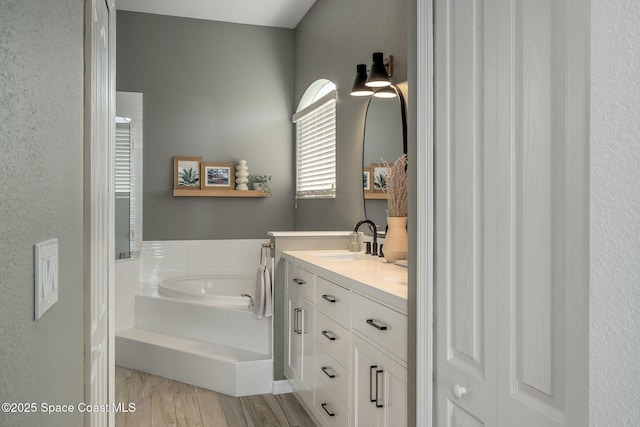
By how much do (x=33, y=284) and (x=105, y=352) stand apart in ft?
3.79

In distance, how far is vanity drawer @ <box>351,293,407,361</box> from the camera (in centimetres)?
179

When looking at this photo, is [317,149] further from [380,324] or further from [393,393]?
[393,393]

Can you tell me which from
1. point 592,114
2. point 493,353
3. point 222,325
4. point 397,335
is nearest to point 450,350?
point 493,353

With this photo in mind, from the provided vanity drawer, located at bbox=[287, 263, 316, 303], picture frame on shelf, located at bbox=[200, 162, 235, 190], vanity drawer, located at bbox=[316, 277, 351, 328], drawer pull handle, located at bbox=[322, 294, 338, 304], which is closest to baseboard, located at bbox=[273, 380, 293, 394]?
vanity drawer, located at bbox=[287, 263, 316, 303]

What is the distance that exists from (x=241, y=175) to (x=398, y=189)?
2.46 meters

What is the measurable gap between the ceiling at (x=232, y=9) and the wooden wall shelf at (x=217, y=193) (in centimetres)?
163

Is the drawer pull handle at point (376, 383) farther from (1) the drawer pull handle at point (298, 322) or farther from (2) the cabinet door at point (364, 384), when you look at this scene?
(1) the drawer pull handle at point (298, 322)

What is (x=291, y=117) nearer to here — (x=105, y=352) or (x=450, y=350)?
(x=105, y=352)

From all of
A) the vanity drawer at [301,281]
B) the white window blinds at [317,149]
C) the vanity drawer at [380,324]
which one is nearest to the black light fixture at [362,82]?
the white window blinds at [317,149]

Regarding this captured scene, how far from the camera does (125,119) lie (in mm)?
4750

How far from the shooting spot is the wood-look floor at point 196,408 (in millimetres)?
2973

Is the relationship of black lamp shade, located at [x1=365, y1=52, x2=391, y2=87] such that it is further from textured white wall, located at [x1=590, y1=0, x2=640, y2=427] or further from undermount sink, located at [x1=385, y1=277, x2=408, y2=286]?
textured white wall, located at [x1=590, y1=0, x2=640, y2=427]

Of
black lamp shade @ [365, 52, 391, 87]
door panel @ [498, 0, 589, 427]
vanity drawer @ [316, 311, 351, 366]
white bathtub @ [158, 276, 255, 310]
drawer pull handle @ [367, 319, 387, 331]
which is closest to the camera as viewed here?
door panel @ [498, 0, 589, 427]

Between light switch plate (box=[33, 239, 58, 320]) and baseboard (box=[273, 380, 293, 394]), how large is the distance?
2719 mm
